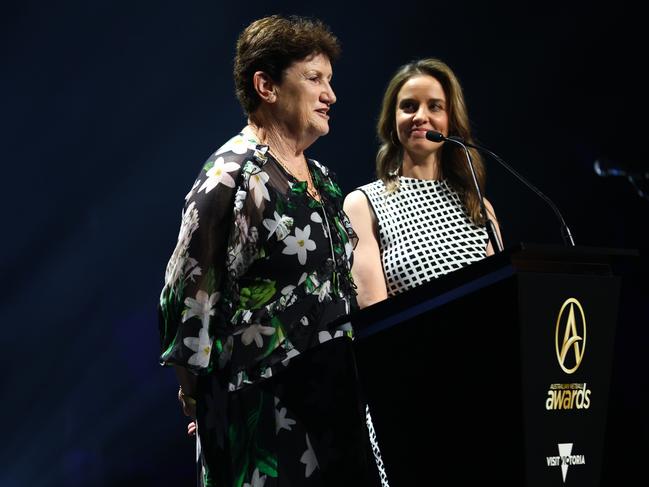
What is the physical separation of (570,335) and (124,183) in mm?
2410

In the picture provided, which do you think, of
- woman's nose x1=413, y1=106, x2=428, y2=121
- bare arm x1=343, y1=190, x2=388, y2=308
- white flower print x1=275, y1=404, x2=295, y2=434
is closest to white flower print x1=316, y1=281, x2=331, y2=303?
white flower print x1=275, y1=404, x2=295, y2=434

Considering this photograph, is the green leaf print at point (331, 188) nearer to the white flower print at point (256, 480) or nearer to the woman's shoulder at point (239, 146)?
the woman's shoulder at point (239, 146)

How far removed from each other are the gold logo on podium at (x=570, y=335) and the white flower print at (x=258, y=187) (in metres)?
0.58

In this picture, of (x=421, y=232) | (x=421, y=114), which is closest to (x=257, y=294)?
(x=421, y=232)

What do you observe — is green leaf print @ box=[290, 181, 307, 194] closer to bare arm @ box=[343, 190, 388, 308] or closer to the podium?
the podium

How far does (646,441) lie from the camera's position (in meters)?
2.21

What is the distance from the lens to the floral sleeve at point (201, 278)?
1.39 metres

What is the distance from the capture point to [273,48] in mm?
1638

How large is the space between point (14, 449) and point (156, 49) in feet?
5.70

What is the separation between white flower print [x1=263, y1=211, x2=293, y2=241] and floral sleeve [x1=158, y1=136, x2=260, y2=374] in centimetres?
7

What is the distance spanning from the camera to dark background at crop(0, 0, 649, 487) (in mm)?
3113

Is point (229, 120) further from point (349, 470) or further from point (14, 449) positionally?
point (349, 470)

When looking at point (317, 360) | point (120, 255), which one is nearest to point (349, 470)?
point (317, 360)

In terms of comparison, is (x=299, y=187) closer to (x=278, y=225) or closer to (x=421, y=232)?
(x=278, y=225)
